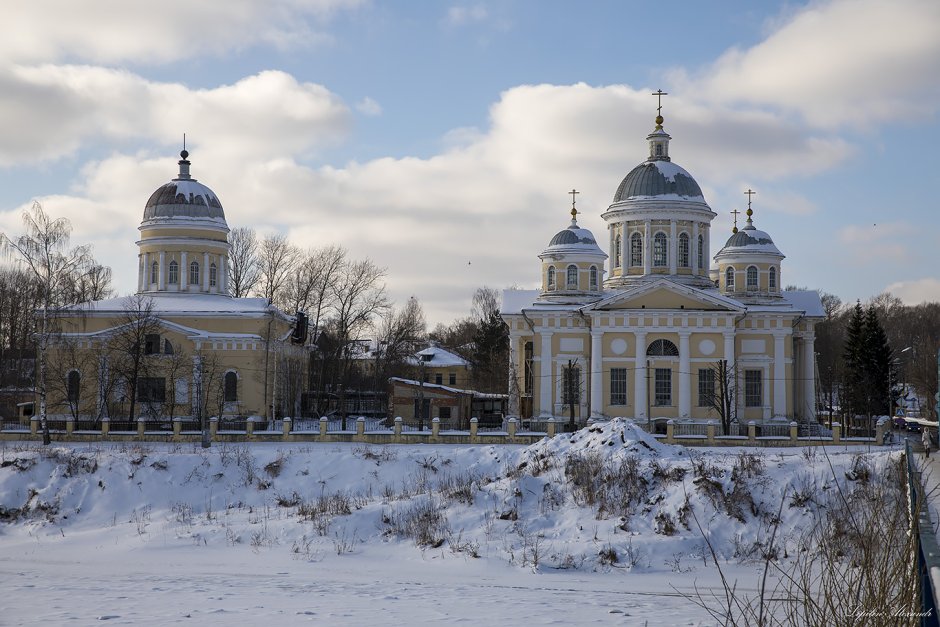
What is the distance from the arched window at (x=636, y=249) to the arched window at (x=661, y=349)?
4.92 m

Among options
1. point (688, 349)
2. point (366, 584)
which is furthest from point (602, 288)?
point (366, 584)

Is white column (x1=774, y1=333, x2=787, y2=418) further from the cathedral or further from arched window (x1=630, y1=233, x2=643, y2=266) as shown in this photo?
arched window (x1=630, y1=233, x2=643, y2=266)

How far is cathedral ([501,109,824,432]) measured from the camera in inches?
1639

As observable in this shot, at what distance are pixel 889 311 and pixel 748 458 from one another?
266 ft

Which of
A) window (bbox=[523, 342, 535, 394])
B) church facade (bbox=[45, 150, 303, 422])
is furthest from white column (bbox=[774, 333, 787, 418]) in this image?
church facade (bbox=[45, 150, 303, 422])

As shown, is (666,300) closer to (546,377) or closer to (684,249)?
(684,249)

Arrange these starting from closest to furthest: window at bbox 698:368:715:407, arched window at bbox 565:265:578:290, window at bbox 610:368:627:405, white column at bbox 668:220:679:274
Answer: window at bbox 698:368:715:407
window at bbox 610:368:627:405
white column at bbox 668:220:679:274
arched window at bbox 565:265:578:290

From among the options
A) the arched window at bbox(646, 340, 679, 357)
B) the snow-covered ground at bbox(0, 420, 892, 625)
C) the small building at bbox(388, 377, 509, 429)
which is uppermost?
the arched window at bbox(646, 340, 679, 357)

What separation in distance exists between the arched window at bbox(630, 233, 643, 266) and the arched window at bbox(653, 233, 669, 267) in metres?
0.64

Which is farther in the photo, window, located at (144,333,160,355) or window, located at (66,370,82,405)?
window, located at (144,333,160,355)

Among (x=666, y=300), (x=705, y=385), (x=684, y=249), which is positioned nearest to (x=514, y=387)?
(x=666, y=300)

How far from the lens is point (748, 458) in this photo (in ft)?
70.0

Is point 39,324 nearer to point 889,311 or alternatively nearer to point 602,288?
point 602,288

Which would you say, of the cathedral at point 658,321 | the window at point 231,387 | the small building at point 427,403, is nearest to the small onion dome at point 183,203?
the window at point 231,387
